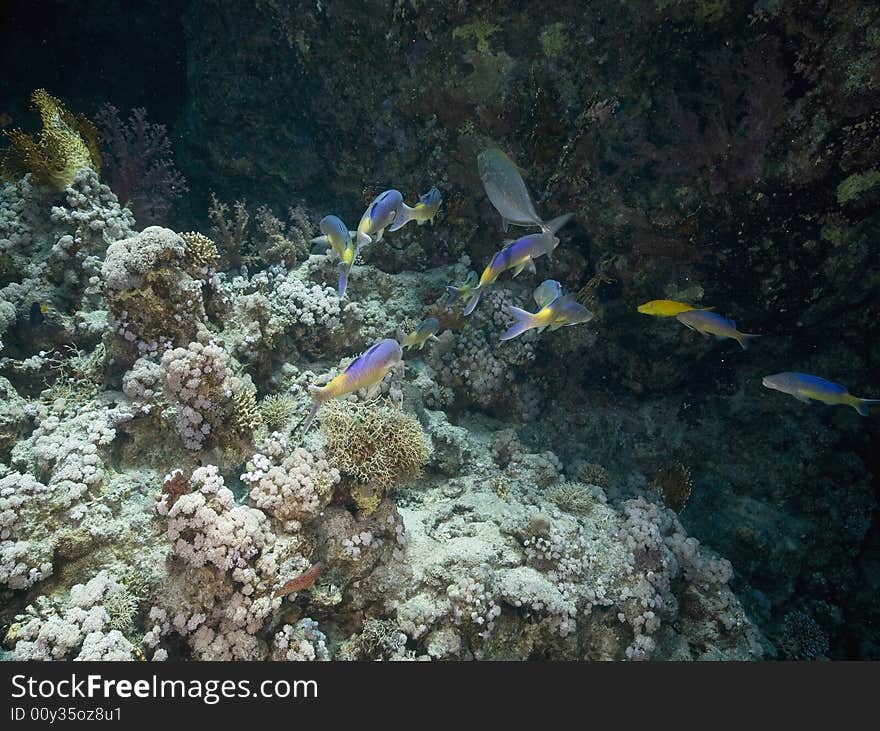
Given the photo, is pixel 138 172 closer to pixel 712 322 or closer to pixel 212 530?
pixel 212 530

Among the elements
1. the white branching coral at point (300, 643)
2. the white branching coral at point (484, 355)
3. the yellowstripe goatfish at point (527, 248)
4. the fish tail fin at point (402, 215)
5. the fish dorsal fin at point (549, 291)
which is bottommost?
the white branching coral at point (300, 643)

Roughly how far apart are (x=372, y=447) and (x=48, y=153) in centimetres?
456

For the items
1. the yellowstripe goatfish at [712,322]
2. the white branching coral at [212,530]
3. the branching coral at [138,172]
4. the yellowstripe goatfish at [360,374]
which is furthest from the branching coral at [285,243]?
the yellowstripe goatfish at [712,322]

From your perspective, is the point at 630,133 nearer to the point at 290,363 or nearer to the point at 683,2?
the point at 683,2

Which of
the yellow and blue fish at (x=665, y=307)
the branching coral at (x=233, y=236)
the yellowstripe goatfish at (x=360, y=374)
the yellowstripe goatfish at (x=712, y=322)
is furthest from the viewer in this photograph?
the branching coral at (x=233, y=236)

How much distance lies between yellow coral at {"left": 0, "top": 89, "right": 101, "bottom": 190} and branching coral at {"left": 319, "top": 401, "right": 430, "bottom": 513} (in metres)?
3.85

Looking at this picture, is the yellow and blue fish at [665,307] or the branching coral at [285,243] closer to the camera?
the yellow and blue fish at [665,307]

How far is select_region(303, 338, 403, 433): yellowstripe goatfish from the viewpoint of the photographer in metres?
2.71

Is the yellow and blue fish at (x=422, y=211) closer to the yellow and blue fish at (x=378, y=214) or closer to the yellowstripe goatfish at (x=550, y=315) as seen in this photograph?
the yellow and blue fish at (x=378, y=214)

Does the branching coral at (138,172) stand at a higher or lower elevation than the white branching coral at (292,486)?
higher

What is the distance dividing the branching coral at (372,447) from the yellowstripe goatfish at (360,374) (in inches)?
40.7

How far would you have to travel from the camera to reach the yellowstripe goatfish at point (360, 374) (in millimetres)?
2709

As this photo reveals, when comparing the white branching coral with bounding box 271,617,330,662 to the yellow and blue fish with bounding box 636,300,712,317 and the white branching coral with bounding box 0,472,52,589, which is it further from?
the yellow and blue fish with bounding box 636,300,712,317

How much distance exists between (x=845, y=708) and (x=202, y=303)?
6.00 metres
